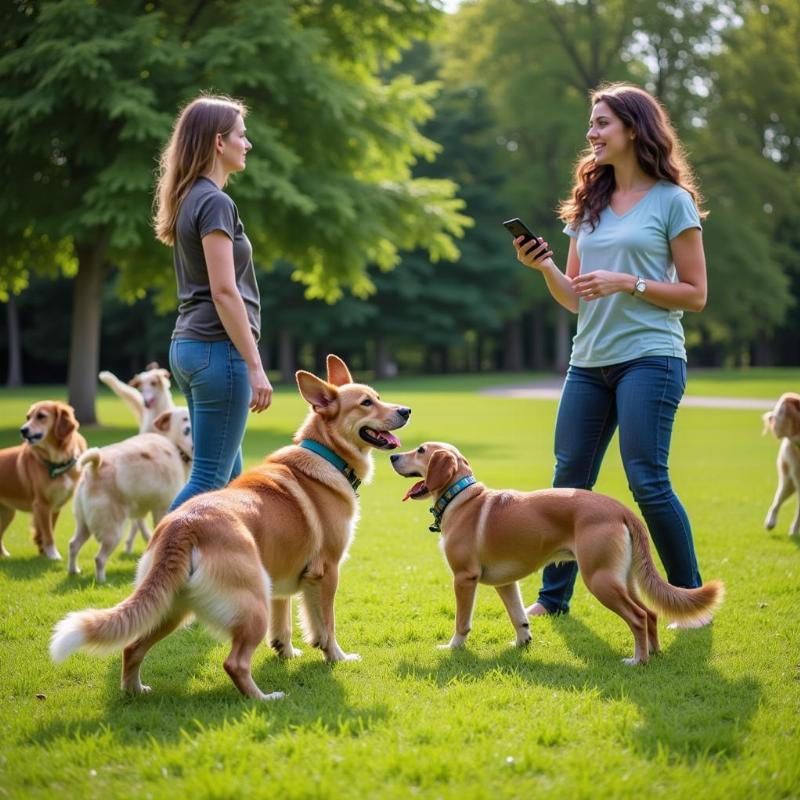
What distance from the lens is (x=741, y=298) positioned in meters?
47.3

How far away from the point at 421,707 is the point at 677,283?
288 cm

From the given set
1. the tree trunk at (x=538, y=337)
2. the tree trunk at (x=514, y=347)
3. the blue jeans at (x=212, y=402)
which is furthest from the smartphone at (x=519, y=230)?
the tree trunk at (x=514, y=347)

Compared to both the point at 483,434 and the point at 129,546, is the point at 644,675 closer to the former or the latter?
the point at 129,546

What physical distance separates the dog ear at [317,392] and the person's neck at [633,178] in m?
2.23

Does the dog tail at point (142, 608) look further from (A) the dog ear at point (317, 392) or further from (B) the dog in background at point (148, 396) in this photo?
(B) the dog in background at point (148, 396)

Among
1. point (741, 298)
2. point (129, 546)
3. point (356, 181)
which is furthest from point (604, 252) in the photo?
point (741, 298)

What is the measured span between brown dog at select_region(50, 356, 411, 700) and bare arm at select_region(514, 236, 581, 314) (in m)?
1.25

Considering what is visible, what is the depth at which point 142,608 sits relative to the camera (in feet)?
13.1

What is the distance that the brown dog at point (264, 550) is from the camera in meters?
4.06

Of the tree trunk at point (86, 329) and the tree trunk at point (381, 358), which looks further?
the tree trunk at point (381, 358)

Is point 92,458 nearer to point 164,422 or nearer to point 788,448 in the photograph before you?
point 164,422

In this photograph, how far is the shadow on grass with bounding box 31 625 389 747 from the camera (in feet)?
12.8

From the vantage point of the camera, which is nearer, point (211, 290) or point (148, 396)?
point (211, 290)

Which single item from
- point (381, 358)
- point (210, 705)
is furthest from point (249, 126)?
point (381, 358)
